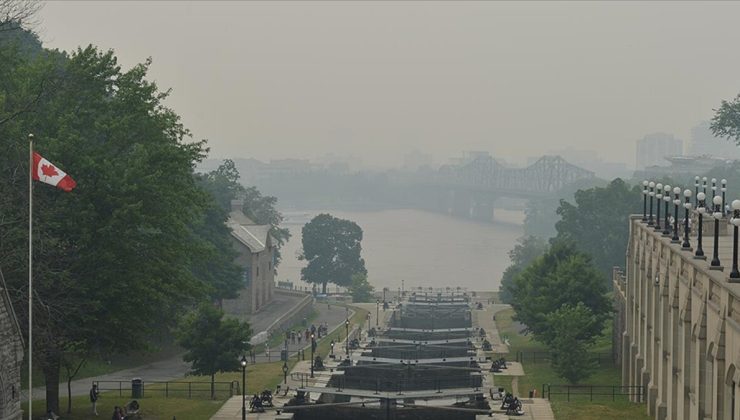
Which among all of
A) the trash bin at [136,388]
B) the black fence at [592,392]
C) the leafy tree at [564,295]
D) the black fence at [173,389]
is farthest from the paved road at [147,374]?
the black fence at [592,392]

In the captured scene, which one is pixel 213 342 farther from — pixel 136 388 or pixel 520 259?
pixel 520 259

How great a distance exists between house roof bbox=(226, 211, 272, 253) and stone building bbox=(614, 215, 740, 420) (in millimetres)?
44621

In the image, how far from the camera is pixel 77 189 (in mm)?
44750

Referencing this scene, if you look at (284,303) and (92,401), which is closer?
(92,401)

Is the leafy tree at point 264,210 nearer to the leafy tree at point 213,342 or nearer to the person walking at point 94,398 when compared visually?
the leafy tree at point 213,342

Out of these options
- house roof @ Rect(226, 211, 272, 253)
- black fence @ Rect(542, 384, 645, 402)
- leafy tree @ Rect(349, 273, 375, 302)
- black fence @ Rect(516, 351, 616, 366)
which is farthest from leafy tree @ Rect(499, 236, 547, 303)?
black fence @ Rect(542, 384, 645, 402)

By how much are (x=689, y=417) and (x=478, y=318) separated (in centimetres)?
6465

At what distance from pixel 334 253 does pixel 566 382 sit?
74.8m

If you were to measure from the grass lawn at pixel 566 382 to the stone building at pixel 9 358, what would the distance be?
2169 centimetres

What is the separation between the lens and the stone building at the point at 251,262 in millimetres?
98688

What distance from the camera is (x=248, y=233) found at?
10525 centimetres

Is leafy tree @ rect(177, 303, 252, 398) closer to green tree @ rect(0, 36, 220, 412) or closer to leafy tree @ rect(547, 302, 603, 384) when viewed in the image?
green tree @ rect(0, 36, 220, 412)

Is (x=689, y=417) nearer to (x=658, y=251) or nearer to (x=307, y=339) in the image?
(x=658, y=251)

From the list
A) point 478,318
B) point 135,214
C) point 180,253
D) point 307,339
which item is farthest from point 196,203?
point 478,318
